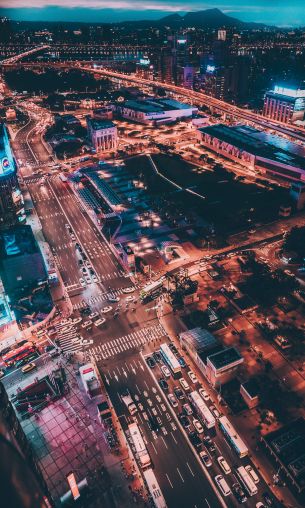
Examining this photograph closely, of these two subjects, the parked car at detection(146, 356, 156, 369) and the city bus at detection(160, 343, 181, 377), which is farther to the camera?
the parked car at detection(146, 356, 156, 369)

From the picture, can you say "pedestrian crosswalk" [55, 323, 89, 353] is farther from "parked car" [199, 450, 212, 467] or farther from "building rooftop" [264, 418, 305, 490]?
"building rooftop" [264, 418, 305, 490]

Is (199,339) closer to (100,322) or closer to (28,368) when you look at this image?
(100,322)

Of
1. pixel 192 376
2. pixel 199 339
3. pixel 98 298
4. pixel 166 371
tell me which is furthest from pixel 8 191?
pixel 192 376

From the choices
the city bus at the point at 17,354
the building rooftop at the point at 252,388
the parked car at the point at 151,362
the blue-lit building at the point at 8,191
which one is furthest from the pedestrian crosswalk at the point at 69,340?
the blue-lit building at the point at 8,191

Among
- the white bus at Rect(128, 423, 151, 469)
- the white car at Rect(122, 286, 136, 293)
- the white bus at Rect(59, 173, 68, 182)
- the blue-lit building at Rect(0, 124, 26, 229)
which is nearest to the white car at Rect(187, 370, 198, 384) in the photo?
the white bus at Rect(128, 423, 151, 469)

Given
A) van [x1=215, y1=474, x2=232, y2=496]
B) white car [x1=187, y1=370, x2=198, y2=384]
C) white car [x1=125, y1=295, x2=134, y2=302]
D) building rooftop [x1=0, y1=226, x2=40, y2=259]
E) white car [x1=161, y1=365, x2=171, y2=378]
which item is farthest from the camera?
building rooftop [x1=0, y1=226, x2=40, y2=259]

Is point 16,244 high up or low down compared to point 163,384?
up

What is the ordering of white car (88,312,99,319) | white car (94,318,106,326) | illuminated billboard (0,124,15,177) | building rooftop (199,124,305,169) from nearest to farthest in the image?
white car (94,318,106,326) → white car (88,312,99,319) → illuminated billboard (0,124,15,177) → building rooftop (199,124,305,169)

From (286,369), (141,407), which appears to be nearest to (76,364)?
(141,407)
